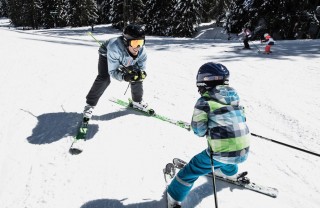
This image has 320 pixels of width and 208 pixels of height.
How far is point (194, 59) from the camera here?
12.5 meters

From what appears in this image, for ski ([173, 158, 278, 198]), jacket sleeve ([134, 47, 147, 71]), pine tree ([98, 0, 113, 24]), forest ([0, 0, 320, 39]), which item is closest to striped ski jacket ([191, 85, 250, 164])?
ski ([173, 158, 278, 198])

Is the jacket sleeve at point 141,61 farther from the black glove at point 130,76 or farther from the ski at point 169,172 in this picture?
the ski at point 169,172

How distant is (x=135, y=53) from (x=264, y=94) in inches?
164

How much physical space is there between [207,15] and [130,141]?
44129 millimetres

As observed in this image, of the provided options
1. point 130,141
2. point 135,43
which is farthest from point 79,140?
point 135,43

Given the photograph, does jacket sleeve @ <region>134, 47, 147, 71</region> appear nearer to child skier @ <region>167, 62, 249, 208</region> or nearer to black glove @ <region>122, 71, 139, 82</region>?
black glove @ <region>122, 71, 139, 82</region>

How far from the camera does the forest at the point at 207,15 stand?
2570 cm

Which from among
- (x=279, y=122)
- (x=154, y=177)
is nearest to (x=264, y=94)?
(x=279, y=122)

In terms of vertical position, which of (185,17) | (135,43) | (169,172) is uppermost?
(185,17)

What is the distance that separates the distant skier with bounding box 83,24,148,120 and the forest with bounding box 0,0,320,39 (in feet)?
44.2

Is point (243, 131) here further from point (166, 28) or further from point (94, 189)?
point (166, 28)

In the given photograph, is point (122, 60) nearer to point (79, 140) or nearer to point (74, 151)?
point (79, 140)

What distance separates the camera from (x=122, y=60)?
5.09 metres

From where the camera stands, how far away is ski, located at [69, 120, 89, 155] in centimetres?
445
